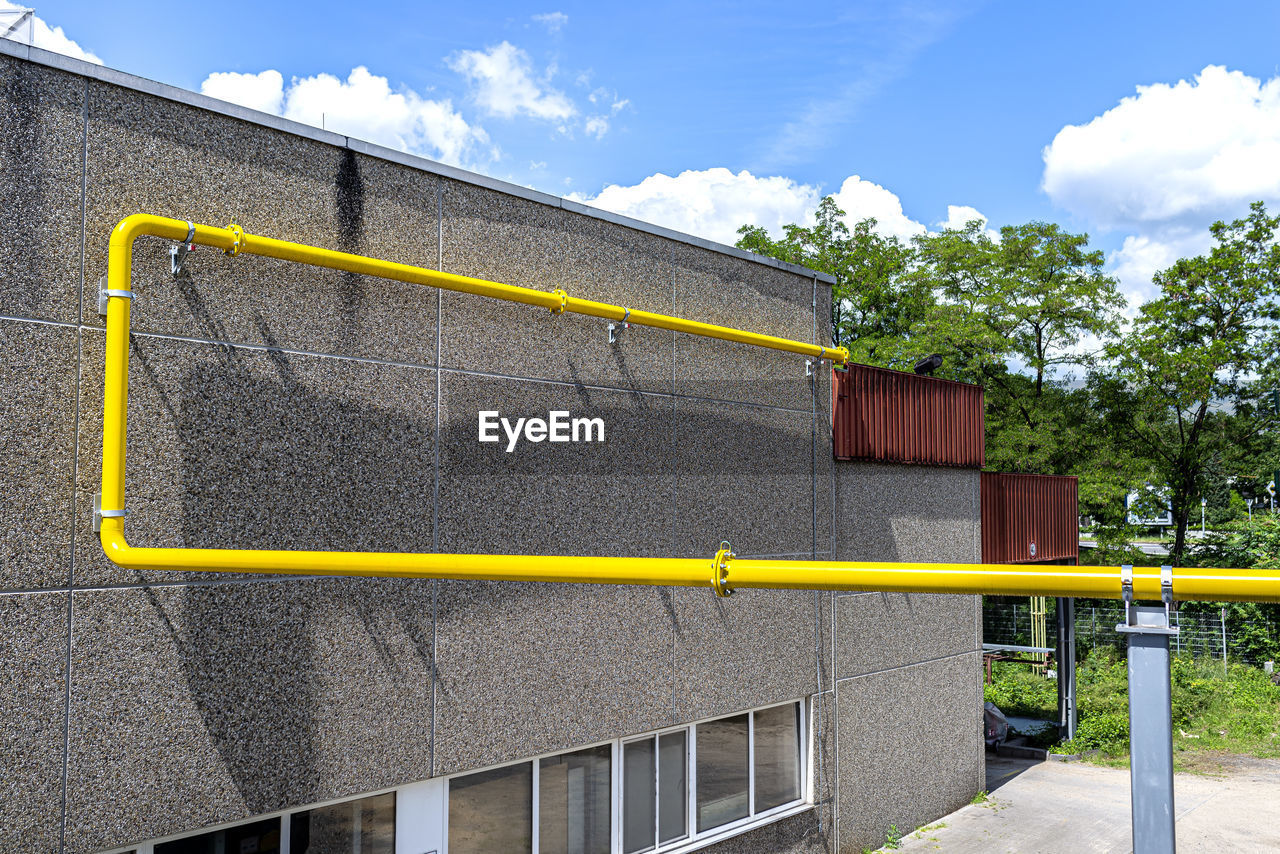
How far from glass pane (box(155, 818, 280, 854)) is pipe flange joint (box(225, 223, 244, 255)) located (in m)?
3.84

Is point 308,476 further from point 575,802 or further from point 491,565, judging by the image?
point 575,802

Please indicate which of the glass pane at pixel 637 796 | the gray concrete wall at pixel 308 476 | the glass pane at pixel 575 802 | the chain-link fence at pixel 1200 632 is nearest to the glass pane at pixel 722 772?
the gray concrete wall at pixel 308 476

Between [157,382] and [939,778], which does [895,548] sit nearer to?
[939,778]

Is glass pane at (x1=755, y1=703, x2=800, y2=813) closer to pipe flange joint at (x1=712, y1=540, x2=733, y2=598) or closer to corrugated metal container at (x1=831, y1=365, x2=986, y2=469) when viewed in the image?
corrugated metal container at (x1=831, y1=365, x2=986, y2=469)

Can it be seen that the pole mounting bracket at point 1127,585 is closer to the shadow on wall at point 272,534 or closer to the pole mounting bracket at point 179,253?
the shadow on wall at point 272,534

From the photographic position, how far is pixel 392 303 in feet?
23.1

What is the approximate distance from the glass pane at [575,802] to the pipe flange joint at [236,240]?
486cm

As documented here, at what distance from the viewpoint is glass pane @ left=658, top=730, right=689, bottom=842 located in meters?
9.01

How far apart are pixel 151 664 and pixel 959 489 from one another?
37.2 ft

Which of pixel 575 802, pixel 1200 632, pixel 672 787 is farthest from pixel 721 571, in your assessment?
pixel 1200 632

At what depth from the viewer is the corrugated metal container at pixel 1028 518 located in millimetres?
15102

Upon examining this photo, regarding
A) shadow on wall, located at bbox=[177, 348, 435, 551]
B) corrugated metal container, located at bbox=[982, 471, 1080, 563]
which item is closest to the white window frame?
shadow on wall, located at bbox=[177, 348, 435, 551]

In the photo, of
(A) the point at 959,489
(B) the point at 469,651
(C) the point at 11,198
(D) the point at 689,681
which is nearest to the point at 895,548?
(A) the point at 959,489

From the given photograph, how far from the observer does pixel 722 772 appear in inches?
381
